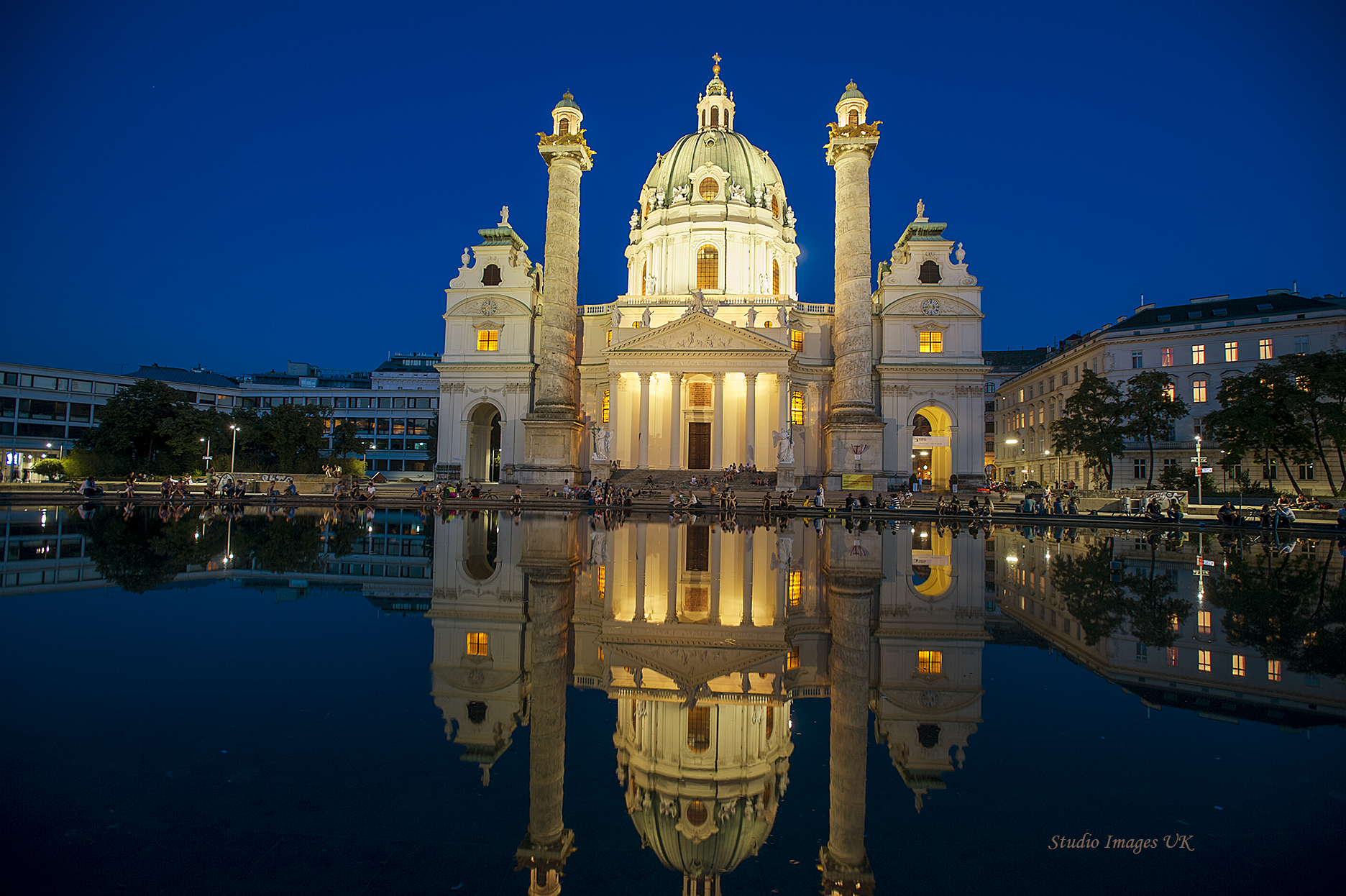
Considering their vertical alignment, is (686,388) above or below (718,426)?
above

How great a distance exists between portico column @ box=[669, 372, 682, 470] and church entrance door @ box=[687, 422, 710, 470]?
1.84m

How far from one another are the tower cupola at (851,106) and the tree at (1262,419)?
2763 centimetres

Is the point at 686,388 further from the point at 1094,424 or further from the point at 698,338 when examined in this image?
the point at 1094,424

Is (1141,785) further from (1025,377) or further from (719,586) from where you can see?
(1025,377)

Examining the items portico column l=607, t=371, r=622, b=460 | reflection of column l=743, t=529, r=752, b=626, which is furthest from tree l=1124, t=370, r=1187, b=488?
reflection of column l=743, t=529, r=752, b=626

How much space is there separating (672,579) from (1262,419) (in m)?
42.2

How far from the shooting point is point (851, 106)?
4469cm

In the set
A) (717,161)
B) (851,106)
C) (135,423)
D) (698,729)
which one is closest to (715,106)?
(717,161)

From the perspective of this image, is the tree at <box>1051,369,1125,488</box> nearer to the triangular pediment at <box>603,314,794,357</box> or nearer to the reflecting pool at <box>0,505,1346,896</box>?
the triangular pediment at <box>603,314,794,357</box>

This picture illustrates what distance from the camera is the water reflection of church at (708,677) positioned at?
3.51 meters

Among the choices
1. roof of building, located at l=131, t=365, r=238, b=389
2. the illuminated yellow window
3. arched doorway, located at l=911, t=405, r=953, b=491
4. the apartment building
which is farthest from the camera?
roof of building, located at l=131, t=365, r=238, b=389

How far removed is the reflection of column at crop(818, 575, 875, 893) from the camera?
2977 millimetres

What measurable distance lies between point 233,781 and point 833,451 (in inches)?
1672

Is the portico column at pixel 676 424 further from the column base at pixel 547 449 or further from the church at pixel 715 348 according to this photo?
the column base at pixel 547 449
